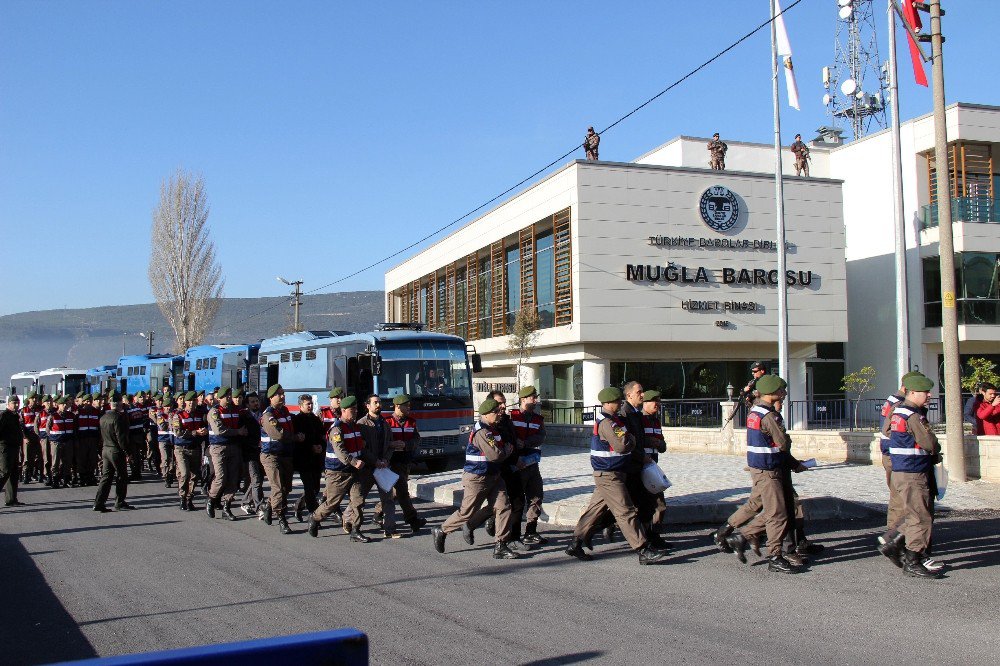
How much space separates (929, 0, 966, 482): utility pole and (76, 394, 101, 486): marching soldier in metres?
16.3

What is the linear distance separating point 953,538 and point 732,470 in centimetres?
669

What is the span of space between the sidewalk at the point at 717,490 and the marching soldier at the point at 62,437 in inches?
287

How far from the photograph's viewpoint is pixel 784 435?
843 centimetres

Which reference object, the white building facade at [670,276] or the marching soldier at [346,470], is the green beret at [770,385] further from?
the white building facade at [670,276]

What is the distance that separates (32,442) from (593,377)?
54.9 ft

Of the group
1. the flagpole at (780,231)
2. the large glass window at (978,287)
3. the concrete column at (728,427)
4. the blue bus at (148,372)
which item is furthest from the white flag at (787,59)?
the blue bus at (148,372)

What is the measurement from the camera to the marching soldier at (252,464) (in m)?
13.4

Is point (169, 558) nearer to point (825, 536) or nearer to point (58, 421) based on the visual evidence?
point (825, 536)

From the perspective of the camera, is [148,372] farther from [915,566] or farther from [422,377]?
[915,566]

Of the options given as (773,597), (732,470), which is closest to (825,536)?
Answer: (773,597)

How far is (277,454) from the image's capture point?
39.7ft

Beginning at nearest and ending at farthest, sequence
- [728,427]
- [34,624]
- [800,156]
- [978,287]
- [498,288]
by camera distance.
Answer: [34,624], [728,427], [978,287], [800,156], [498,288]

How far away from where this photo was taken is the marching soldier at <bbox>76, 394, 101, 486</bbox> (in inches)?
712

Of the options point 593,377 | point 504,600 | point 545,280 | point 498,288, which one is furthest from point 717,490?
point 498,288
